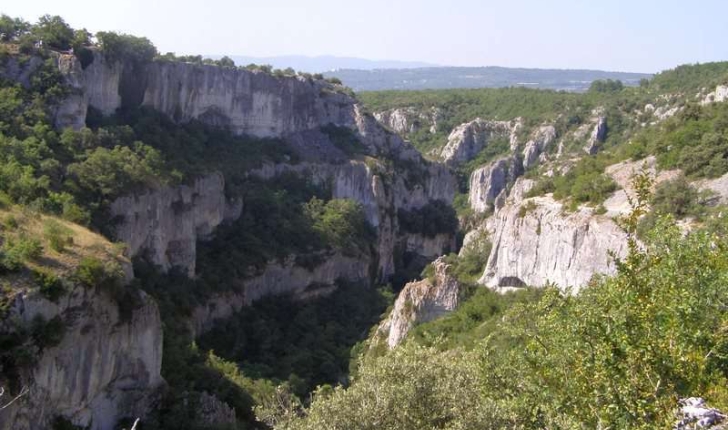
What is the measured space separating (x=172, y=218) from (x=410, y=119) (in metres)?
57.4

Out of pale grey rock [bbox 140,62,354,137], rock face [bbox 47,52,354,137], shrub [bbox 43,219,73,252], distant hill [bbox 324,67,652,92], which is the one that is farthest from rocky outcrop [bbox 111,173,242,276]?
distant hill [bbox 324,67,652,92]

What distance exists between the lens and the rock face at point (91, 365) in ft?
56.5

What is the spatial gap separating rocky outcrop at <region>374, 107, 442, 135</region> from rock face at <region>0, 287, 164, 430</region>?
68919 mm

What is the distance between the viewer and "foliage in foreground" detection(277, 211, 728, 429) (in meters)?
9.50

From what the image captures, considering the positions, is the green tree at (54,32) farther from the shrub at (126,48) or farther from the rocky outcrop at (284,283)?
the rocky outcrop at (284,283)

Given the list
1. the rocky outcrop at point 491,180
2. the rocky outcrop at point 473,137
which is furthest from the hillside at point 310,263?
the rocky outcrop at point 473,137

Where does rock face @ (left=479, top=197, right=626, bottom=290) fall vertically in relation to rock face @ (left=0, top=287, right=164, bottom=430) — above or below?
above

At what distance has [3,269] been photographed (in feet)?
57.6

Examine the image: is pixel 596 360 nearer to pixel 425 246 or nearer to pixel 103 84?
pixel 103 84

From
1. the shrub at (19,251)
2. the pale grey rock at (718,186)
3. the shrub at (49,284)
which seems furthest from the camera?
the pale grey rock at (718,186)

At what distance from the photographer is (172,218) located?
35531 millimetres

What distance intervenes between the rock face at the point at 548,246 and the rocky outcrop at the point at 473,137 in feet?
166

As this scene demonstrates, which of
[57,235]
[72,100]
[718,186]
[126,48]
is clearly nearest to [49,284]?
[57,235]

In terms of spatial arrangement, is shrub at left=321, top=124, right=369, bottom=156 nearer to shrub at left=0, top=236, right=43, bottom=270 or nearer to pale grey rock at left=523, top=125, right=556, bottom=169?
pale grey rock at left=523, top=125, right=556, bottom=169
